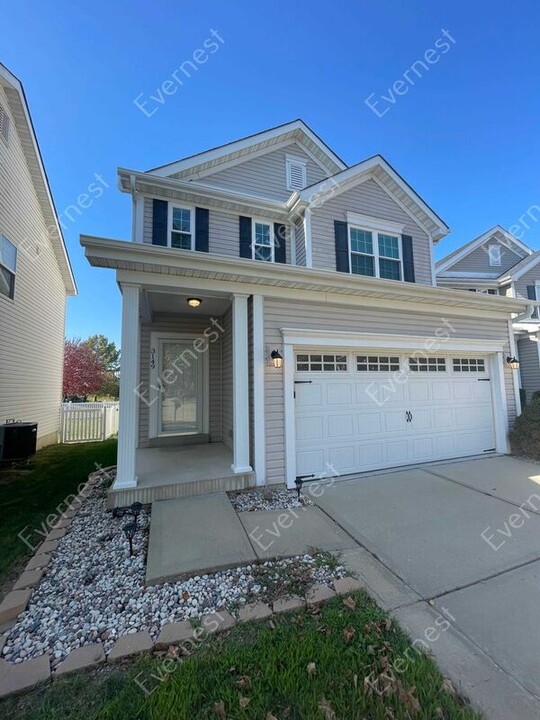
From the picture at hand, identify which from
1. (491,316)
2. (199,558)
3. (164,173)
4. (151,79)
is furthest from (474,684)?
(151,79)

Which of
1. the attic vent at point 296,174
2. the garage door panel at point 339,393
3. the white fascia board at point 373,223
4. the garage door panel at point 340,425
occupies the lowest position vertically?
the garage door panel at point 340,425

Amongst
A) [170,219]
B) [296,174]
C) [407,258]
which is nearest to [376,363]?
[407,258]

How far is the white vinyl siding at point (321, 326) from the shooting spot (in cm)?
509

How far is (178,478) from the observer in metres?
4.68

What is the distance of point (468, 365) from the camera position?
274 inches

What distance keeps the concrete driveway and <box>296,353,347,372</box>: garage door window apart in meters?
1.94

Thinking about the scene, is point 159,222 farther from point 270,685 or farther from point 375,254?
point 270,685

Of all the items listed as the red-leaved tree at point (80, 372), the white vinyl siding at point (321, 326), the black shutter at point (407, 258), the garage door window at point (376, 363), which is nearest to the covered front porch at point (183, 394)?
the white vinyl siding at point (321, 326)

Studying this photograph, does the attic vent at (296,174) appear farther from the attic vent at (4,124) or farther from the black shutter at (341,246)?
the attic vent at (4,124)

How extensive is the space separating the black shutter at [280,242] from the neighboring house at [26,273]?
611cm

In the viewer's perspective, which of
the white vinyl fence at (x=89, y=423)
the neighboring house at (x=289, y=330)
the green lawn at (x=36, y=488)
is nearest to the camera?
the green lawn at (x=36, y=488)

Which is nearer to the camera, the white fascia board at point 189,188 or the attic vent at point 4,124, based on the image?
the white fascia board at point 189,188

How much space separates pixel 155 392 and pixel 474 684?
21.5ft

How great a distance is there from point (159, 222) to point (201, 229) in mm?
886
